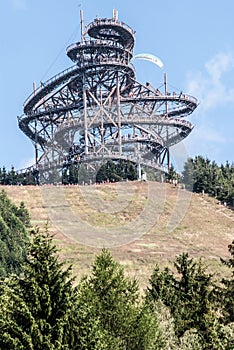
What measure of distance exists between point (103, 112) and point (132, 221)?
972 inches

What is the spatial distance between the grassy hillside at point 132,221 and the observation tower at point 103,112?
978 cm

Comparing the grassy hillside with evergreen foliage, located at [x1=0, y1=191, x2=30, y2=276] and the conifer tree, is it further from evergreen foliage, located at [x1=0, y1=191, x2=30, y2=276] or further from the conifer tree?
the conifer tree

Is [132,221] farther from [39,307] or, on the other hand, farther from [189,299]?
[39,307]

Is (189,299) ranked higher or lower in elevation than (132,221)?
lower

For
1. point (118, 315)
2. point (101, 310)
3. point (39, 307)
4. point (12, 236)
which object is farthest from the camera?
point (12, 236)

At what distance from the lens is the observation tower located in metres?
98.4

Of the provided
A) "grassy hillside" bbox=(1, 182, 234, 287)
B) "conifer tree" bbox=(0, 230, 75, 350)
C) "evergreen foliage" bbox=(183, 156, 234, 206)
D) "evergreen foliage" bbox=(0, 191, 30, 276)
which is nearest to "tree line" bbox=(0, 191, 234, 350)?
"conifer tree" bbox=(0, 230, 75, 350)

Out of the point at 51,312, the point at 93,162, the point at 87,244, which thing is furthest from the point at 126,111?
the point at 51,312

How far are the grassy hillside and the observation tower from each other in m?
9.78

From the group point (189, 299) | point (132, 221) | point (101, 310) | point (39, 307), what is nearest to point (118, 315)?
point (101, 310)

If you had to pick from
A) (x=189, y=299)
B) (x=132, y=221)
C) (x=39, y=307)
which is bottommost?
(x=189, y=299)

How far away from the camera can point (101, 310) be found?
96.5ft

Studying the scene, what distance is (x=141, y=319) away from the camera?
2848cm

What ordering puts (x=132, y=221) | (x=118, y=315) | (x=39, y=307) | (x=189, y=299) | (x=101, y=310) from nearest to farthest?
(x=39, y=307), (x=118, y=315), (x=101, y=310), (x=189, y=299), (x=132, y=221)
